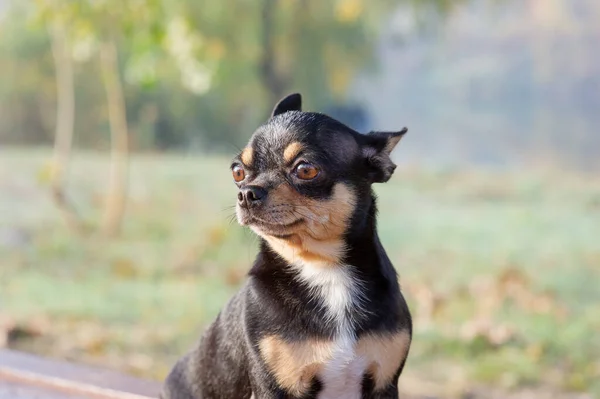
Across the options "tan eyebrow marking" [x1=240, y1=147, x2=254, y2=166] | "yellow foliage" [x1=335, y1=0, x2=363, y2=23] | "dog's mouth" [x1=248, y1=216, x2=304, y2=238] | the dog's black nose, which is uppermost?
"yellow foliage" [x1=335, y1=0, x2=363, y2=23]

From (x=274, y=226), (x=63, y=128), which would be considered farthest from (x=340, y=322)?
(x=63, y=128)

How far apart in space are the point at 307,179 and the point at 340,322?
0.77 feet

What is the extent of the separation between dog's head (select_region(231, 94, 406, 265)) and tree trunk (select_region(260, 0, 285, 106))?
6.72 feet

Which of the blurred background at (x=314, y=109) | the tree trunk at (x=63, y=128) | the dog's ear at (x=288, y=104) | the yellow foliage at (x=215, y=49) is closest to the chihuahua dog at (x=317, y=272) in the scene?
the dog's ear at (x=288, y=104)

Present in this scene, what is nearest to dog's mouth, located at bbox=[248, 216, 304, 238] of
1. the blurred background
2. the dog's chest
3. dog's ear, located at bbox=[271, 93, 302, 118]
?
the dog's chest

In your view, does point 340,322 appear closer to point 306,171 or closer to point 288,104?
point 306,171

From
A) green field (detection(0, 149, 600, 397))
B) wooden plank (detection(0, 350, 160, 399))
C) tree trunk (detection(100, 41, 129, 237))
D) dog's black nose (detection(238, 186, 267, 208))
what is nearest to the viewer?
dog's black nose (detection(238, 186, 267, 208))

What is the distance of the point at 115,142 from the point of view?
12.1 feet

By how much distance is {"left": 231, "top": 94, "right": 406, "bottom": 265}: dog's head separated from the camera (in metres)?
1.26

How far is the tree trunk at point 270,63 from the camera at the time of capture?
11.0ft

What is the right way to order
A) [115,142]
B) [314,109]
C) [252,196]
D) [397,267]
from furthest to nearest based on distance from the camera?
1. [115,142]
2. [314,109]
3. [397,267]
4. [252,196]

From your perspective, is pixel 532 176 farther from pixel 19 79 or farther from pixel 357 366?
pixel 19 79

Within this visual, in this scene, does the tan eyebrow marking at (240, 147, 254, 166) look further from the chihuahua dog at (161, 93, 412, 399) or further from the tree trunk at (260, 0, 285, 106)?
the tree trunk at (260, 0, 285, 106)

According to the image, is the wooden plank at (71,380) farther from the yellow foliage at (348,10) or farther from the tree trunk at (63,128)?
the yellow foliage at (348,10)
